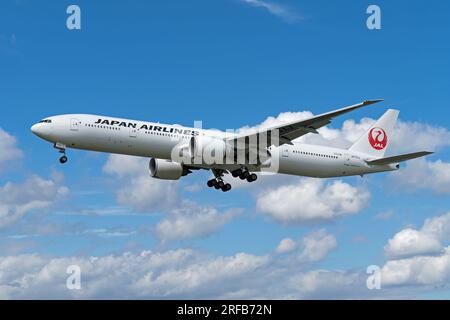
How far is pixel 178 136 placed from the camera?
45.6 m

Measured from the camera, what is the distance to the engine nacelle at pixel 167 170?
50562 millimetres

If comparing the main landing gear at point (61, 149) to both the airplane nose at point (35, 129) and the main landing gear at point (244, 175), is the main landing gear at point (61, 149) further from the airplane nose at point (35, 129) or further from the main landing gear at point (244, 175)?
the main landing gear at point (244, 175)

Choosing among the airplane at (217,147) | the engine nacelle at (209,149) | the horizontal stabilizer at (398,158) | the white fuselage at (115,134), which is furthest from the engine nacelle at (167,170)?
the horizontal stabilizer at (398,158)

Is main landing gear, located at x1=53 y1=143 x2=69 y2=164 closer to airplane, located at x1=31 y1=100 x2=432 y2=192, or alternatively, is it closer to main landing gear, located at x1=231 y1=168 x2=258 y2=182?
airplane, located at x1=31 y1=100 x2=432 y2=192

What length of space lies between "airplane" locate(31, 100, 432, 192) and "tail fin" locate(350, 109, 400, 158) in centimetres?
133

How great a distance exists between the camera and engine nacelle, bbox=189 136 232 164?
4516cm

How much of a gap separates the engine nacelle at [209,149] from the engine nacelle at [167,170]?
4.94 metres

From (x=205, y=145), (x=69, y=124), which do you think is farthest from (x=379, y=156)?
(x=69, y=124)

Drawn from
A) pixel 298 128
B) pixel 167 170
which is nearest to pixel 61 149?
pixel 167 170

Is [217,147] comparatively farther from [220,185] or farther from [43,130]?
[43,130]

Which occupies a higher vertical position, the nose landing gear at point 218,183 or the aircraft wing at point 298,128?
the aircraft wing at point 298,128

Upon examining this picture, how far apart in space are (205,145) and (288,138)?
5974 mm

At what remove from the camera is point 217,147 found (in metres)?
45.8
